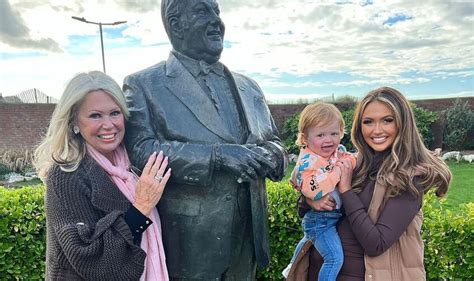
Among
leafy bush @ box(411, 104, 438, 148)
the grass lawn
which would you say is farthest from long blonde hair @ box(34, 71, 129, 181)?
leafy bush @ box(411, 104, 438, 148)

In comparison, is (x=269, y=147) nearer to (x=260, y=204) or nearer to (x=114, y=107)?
(x=260, y=204)

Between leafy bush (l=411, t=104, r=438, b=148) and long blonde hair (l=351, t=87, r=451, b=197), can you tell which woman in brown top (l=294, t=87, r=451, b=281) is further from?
leafy bush (l=411, t=104, r=438, b=148)

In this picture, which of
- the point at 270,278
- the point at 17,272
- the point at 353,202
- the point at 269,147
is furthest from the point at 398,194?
the point at 17,272

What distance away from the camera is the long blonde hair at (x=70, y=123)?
2035 mm

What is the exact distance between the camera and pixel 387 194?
226 centimetres

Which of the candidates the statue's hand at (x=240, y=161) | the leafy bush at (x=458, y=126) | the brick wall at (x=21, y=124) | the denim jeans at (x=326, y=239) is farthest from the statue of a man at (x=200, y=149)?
the brick wall at (x=21, y=124)

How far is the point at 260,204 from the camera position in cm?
224

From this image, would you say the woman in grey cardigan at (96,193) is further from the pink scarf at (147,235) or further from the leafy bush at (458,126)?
the leafy bush at (458,126)

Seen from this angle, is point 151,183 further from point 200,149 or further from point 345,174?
point 345,174

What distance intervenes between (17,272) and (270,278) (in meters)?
2.31

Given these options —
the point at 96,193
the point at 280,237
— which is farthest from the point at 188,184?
the point at 280,237

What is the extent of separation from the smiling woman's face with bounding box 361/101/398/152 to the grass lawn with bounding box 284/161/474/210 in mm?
4694

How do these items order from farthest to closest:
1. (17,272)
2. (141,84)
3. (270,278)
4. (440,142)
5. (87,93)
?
(440,142), (270,278), (17,272), (141,84), (87,93)

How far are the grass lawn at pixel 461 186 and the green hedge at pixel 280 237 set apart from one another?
2.59 meters
